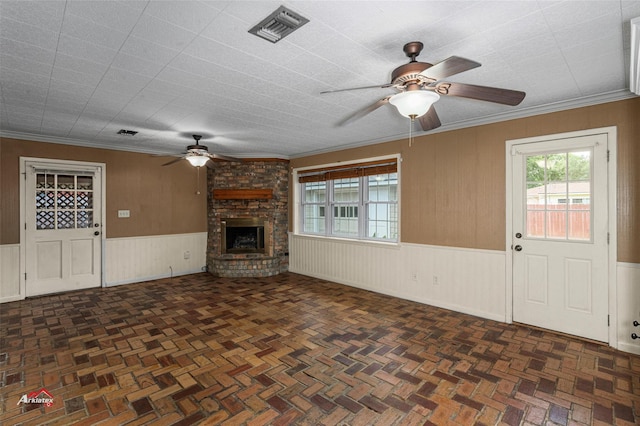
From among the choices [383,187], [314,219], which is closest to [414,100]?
[383,187]

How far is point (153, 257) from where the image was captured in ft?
18.8

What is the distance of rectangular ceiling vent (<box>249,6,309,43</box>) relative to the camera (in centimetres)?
171

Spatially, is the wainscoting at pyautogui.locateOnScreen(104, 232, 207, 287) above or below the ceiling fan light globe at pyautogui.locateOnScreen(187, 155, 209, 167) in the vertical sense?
below

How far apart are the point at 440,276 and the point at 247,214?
360 centimetres

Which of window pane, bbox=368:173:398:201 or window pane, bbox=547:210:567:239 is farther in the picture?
window pane, bbox=368:173:398:201

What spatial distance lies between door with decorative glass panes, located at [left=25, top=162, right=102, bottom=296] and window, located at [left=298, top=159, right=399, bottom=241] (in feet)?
11.5

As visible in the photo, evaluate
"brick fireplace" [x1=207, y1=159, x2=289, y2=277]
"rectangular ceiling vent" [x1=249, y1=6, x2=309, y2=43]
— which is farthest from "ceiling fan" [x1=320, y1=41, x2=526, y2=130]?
"brick fireplace" [x1=207, y1=159, x2=289, y2=277]

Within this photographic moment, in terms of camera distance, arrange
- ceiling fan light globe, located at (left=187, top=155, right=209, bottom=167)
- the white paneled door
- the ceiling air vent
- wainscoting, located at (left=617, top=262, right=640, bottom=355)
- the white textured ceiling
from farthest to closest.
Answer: ceiling fan light globe, located at (left=187, top=155, right=209, bottom=167), the ceiling air vent, the white paneled door, wainscoting, located at (left=617, top=262, right=640, bottom=355), the white textured ceiling

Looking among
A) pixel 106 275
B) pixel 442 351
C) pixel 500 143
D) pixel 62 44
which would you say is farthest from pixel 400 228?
pixel 106 275

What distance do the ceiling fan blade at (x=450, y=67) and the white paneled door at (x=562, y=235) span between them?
232 cm

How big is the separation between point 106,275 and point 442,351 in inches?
203

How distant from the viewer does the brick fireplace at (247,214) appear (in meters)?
5.98

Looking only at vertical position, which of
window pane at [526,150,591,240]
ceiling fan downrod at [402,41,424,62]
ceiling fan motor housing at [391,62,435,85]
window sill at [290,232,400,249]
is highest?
ceiling fan downrod at [402,41,424,62]

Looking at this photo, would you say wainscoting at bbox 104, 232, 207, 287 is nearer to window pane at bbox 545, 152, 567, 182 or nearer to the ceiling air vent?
the ceiling air vent
